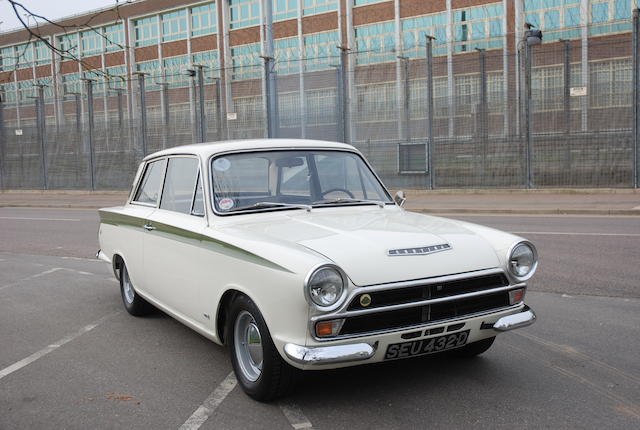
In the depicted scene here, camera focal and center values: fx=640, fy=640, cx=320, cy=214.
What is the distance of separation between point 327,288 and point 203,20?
48670 mm

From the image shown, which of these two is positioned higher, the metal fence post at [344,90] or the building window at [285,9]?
the building window at [285,9]

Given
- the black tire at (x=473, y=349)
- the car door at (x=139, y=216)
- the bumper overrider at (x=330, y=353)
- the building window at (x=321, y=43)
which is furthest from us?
the building window at (x=321, y=43)

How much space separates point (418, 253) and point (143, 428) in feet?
6.18

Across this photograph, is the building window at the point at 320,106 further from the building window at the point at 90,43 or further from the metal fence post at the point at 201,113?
the building window at the point at 90,43

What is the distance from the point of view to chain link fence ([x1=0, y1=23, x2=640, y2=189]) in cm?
1905

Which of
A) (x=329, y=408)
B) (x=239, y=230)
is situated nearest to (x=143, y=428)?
(x=329, y=408)

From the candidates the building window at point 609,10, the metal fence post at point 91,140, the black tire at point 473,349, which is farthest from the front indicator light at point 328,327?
the building window at point 609,10

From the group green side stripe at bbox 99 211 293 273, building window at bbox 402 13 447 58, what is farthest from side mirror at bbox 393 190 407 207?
building window at bbox 402 13 447 58

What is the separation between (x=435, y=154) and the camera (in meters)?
21.5

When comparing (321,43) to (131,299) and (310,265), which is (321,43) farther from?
(310,265)

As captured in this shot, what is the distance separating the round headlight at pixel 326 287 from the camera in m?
3.49

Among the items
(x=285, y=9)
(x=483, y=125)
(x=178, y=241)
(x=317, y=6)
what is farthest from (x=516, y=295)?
(x=285, y=9)

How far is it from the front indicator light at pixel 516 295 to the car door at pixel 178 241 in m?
2.10

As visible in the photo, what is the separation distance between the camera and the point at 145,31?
5241 centimetres
